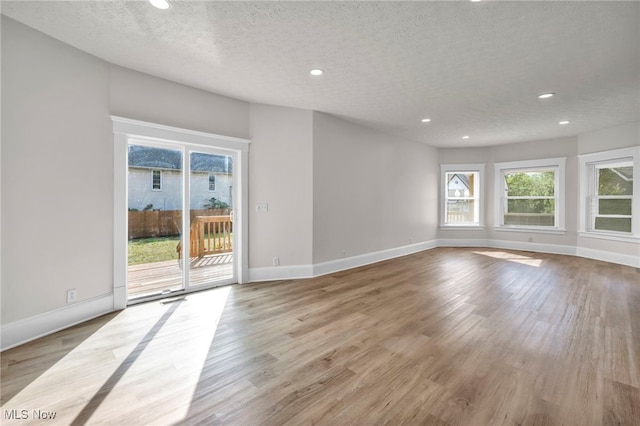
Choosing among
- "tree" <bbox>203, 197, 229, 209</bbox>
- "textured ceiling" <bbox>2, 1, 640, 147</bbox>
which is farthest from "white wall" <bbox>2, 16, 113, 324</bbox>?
"tree" <bbox>203, 197, 229, 209</bbox>

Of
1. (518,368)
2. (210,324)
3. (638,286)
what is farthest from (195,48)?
(638,286)

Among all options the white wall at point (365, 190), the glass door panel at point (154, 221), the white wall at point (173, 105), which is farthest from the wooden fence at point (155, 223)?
the white wall at point (365, 190)

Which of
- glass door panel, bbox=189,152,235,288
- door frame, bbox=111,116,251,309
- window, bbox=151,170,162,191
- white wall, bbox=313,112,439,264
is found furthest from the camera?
white wall, bbox=313,112,439,264

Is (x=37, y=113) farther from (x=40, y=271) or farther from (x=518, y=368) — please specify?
(x=518, y=368)

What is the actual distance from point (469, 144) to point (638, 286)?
4357mm

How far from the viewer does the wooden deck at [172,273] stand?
359 cm

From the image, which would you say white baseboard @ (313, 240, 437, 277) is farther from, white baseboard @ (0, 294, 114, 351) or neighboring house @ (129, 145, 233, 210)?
white baseboard @ (0, 294, 114, 351)

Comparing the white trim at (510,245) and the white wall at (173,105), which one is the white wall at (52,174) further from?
the white trim at (510,245)

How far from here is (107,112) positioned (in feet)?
10.3

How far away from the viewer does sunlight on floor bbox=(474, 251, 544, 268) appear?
562 cm

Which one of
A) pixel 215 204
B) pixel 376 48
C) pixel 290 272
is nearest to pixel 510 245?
pixel 290 272

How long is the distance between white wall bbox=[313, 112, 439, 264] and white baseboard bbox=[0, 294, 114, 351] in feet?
9.34

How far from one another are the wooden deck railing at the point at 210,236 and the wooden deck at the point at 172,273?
0.10 metres

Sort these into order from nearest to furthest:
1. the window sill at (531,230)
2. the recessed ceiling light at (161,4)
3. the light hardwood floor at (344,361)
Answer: the light hardwood floor at (344,361) < the recessed ceiling light at (161,4) < the window sill at (531,230)
